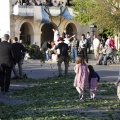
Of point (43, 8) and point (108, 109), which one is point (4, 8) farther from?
point (108, 109)

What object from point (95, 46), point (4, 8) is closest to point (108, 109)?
point (95, 46)

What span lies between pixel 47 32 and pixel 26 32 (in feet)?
13.7

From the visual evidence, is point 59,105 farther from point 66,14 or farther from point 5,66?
point 66,14

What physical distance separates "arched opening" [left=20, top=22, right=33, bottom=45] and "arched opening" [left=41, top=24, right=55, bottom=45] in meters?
2.79

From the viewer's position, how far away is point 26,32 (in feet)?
171

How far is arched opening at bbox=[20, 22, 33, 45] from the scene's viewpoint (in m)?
51.0

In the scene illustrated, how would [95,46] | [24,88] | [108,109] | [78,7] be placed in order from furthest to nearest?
[78,7] → [95,46] → [24,88] → [108,109]

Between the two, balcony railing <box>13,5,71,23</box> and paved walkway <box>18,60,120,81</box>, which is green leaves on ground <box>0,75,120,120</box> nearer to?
paved walkway <box>18,60,120,81</box>

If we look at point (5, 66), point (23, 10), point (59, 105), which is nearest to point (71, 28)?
point (23, 10)

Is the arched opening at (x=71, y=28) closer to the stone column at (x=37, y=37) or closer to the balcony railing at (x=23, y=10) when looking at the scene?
the stone column at (x=37, y=37)

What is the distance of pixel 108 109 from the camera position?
12555 mm

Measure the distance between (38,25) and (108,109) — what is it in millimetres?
38618

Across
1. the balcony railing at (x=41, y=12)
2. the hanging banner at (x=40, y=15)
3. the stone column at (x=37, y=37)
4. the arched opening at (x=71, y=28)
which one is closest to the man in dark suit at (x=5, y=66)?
the balcony railing at (x=41, y=12)

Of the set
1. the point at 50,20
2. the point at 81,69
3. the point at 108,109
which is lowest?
the point at 108,109
